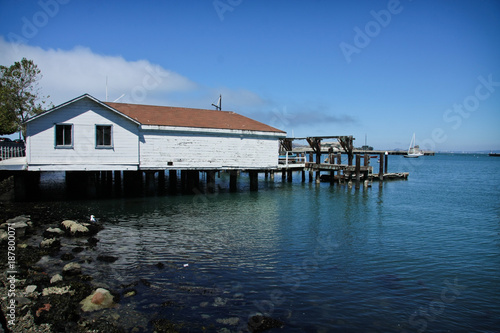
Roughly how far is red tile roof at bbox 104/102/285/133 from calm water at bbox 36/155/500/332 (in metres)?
6.28

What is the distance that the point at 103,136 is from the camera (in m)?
22.8

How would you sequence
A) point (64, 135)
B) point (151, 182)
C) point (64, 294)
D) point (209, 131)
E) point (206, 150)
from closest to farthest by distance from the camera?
point (64, 294), point (64, 135), point (209, 131), point (206, 150), point (151, 182)

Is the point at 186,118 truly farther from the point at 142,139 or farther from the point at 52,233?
the point at 52,233

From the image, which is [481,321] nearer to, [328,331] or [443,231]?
[328,331]

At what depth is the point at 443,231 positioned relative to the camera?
59.4 feet

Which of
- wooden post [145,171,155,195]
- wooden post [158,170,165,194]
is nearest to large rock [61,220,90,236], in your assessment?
wooden post [145,171,155,195]

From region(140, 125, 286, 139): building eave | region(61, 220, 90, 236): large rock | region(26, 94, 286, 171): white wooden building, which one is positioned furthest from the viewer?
region(140, 125, 286, 139): building eave

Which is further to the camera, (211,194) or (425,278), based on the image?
(211,194)

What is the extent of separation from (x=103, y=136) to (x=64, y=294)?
1580cm

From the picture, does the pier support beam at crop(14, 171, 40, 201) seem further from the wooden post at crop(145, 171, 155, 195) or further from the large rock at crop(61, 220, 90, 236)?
the large rock at crop(61, 220, 90, 236)

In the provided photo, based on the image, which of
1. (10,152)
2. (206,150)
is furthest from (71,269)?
(10,152)

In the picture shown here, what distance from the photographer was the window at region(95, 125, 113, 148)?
74.2ft

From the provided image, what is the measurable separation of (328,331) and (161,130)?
1944 centimetres

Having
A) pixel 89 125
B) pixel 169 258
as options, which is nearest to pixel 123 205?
pixel 89 125
